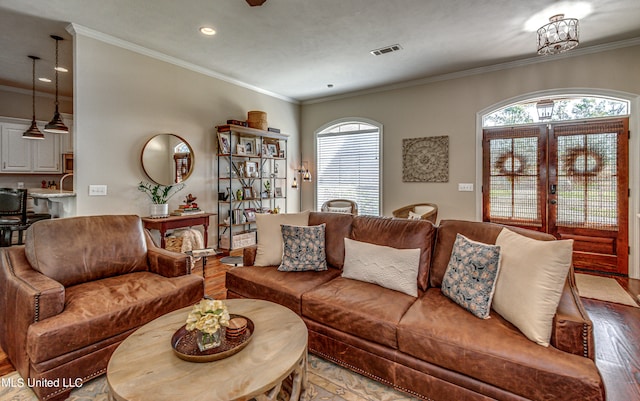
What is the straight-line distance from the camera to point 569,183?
4.20 meters

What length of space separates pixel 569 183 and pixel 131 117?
592cm

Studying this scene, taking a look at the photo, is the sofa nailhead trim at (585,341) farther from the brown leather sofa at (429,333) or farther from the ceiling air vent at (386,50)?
the ceiling air vent at (386,50)

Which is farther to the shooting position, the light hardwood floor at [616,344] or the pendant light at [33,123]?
the pendant light at [33,123]

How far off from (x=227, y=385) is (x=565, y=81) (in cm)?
525

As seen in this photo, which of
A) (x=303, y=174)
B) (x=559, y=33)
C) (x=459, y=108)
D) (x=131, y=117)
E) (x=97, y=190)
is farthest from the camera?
(x=303, y=174)

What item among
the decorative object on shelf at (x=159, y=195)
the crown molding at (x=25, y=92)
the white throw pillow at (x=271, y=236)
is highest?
the crown molding at (x=25, y=92)

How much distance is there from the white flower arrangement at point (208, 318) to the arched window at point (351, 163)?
4631 millimetres

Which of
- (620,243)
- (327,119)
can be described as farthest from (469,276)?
(327,119)

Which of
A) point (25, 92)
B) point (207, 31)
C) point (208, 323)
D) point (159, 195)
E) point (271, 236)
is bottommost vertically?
point (208, 323)

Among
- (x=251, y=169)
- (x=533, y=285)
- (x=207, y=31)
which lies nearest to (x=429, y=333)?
(x=533, y=285)

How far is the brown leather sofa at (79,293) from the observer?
1701mm

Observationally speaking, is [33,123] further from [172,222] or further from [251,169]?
[251,169]

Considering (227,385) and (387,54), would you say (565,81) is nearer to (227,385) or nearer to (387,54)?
(387,54)

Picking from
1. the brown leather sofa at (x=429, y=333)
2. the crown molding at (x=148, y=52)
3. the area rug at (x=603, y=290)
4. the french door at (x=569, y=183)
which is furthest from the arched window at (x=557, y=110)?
the crown molding at (x=148, y=52)
